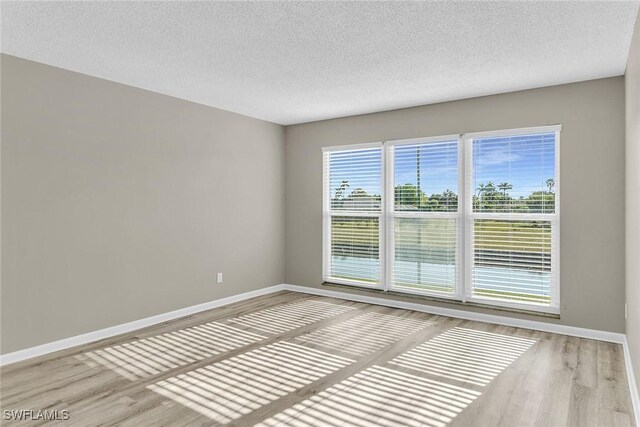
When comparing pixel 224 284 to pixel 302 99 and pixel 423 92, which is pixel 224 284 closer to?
pixel 302 99

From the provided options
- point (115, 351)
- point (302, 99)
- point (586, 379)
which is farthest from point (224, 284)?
point (586, 379)

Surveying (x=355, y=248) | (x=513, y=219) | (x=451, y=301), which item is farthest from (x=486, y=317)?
(x=355, y=248)

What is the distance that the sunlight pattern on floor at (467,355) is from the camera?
3.08m

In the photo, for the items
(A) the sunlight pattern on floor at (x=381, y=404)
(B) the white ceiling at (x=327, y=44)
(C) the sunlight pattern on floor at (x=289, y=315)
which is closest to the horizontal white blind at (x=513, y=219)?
(B) the white ceiling at (x=327, y=44)

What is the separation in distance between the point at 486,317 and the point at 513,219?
1.14 meters

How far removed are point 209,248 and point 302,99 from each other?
215 cm

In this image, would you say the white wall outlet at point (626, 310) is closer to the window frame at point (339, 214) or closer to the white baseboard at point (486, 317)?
the white baseboard at point (486, 317)

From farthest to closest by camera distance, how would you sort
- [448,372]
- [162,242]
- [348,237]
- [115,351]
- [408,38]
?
[348,237]
[162,242]
[115,351]
[448,372]
[408,38]

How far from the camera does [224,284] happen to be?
5.12 meters

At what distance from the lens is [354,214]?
18.1 ft

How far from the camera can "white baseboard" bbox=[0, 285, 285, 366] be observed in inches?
128

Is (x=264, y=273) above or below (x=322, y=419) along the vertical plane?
above

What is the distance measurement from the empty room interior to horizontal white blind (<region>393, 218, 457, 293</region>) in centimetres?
3

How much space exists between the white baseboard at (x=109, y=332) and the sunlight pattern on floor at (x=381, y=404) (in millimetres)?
2262
